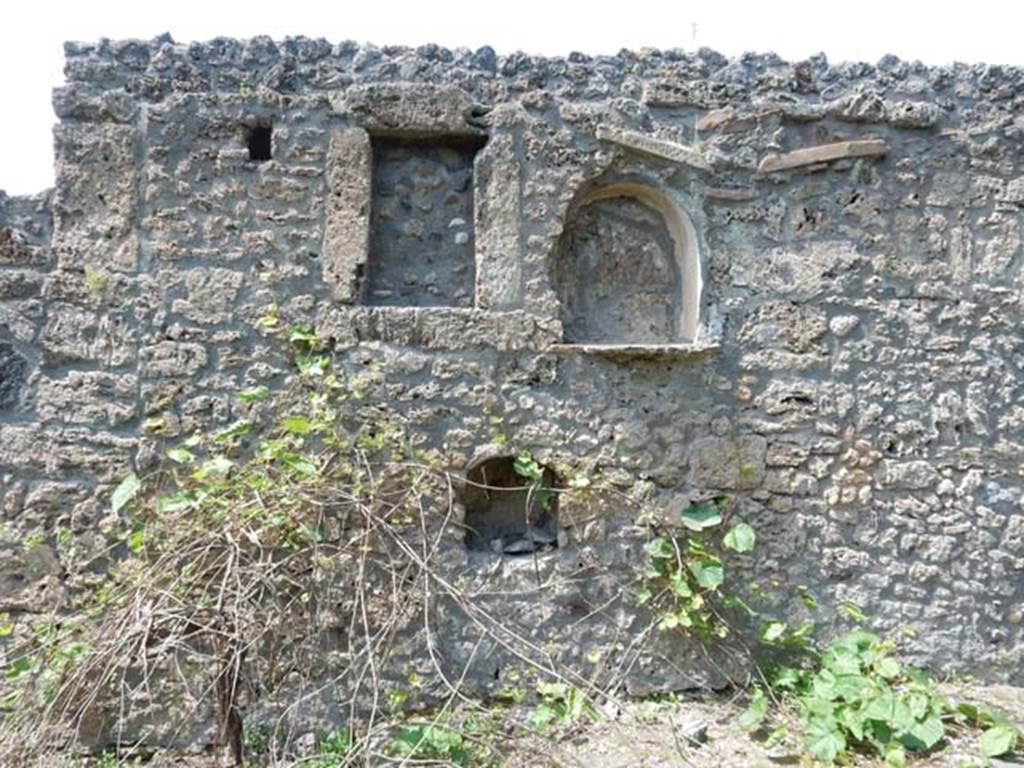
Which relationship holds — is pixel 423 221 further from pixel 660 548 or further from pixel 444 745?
pixel 444 745

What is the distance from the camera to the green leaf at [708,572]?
3488 mm

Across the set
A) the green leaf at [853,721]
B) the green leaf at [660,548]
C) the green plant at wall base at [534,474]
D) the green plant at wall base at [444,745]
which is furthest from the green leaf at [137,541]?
the green leaf at [853,721]

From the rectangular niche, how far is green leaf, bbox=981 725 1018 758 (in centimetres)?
279

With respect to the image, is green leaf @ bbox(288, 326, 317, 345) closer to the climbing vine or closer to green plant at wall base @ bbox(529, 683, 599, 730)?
the climbing vine

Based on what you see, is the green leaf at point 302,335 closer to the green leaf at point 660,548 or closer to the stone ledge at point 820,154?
the green leaf at point 660,548

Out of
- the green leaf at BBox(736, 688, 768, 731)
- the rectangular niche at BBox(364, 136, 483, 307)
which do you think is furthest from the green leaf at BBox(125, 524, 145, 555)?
the green leaf at BBox(736, 688, 768, 731)

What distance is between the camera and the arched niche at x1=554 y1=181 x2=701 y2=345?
151 inches

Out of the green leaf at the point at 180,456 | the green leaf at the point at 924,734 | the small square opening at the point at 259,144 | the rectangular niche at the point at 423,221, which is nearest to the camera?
the green leaf at the point at 924,734

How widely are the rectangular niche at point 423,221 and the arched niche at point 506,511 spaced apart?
2.65ft

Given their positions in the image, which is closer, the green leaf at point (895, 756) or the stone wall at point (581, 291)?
the green leaf at point (895, 756)

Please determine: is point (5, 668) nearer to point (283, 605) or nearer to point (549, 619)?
point (283, 605)

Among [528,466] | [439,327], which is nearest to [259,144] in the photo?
[439,327]

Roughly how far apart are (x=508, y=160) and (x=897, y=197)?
185cm

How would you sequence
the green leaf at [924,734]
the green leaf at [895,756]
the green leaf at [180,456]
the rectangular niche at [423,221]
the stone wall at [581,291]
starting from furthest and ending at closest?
1. the rectangular niche at [423,221]
2. the stone wall at [581,291]
3. the green leaf at [180,456]
4. the green leaf at [924,734]
5. the green leaf at [895,756]
